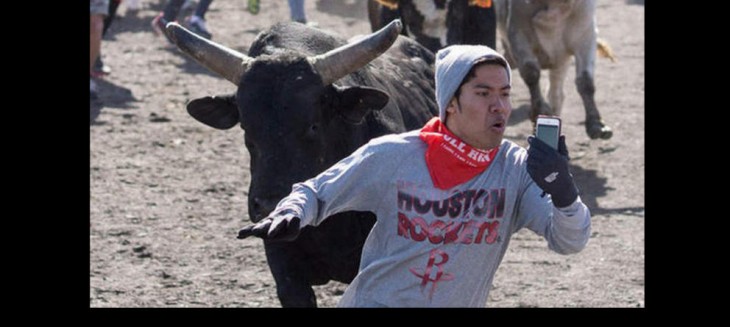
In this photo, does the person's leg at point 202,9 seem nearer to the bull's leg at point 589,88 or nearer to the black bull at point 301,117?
the bull's leg at point 589,88

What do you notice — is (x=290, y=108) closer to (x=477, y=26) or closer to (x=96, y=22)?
(x=477, y=26)

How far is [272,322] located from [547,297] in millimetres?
3455

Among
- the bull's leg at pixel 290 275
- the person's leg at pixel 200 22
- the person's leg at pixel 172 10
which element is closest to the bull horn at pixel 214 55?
the bull's leg at pixel 290 275

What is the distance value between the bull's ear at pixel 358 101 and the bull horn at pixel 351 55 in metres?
0.11

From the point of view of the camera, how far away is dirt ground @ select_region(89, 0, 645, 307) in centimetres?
836

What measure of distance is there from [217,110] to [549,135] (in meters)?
2.79

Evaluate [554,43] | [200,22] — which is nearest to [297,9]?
[200,22]

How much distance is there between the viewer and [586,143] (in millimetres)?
12430

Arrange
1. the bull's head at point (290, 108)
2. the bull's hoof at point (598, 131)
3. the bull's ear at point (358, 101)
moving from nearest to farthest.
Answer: the bull's head at point (290, 108), the bull's ear at point (358, 101), the bull's hoof at point (598, 131)

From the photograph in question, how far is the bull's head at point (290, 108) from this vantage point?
6352mm

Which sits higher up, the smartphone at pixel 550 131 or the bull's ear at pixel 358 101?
the smartphone at pixel 550 131

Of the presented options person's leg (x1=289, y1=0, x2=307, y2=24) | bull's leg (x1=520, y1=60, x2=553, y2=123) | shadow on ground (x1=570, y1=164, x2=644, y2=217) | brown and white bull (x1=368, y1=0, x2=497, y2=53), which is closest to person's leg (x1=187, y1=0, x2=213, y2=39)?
person's leg (x1=289, y1=0, x2=307, y2=24)
